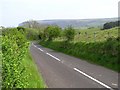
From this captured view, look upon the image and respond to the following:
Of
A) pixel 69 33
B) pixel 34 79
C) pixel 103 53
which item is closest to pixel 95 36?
pixel 103 53

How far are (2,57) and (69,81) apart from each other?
6.91 metres

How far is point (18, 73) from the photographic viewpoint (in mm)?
8203

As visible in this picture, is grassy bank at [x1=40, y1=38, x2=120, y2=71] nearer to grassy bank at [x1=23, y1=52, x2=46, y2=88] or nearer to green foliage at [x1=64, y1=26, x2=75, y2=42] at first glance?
grassy bank at [x1=23, y1=52, x2=46, y2=88]

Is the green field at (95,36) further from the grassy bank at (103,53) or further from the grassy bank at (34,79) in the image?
the grassy bank at (34,79)

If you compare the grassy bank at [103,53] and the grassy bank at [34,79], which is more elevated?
the grassy bank at [34,79]

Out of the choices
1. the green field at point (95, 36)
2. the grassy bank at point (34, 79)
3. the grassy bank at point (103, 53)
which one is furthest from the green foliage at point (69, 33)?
the grassy bank at point (34, 79)

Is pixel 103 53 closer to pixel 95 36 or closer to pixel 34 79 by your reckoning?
pixel 95 36

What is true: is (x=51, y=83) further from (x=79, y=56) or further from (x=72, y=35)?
(x=72, y=35)

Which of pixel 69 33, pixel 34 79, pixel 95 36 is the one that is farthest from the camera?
pixel 69 33

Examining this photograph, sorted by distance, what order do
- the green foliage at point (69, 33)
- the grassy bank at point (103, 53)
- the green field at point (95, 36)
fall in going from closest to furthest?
the grassy bank at point (103, 53) < the green field at point (95, 36) < the green foliage at point (69, 33)

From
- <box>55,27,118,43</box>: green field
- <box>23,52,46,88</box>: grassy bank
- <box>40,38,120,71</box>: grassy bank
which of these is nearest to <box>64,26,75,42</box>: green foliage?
<box>55,27,118,43</box>: green field

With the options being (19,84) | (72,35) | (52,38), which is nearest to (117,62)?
(19,84)

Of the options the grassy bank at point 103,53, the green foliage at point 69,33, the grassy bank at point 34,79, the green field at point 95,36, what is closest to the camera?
the grassy bank at point 34,79

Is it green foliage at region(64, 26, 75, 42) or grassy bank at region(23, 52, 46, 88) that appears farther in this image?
green foliage at region(64, 26, 75, 42)
